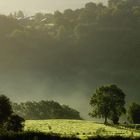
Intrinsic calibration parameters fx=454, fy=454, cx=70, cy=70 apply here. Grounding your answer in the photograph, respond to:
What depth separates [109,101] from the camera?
453 ft

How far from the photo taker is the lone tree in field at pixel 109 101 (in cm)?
13800

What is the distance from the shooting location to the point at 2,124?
9100cm

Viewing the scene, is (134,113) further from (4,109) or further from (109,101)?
(4,109)

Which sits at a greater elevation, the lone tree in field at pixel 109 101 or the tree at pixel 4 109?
the lone tree in field at pixel 109 101

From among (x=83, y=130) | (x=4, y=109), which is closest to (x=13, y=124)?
(x=4, y=109)

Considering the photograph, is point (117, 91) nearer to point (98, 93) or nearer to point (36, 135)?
point (98, 93)

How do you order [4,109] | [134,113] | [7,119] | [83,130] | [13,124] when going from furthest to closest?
[134,113] < [83,130] < [4,109] < [7,119] < [13,124]

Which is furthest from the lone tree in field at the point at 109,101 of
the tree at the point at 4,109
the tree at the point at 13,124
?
the tree at the point at 13,124

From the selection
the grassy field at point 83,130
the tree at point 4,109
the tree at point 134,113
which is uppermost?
the tree at point 134,113

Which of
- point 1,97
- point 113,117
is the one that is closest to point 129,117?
point 113,117

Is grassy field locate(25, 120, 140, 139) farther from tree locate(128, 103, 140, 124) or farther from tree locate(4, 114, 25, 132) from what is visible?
tree locate(128, 103, 140, 124)

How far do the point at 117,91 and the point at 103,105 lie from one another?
618cm

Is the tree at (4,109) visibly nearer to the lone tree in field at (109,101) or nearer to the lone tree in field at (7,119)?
the lone tree in field at (7,119)

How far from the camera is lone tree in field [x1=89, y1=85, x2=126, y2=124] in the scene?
138000mm
